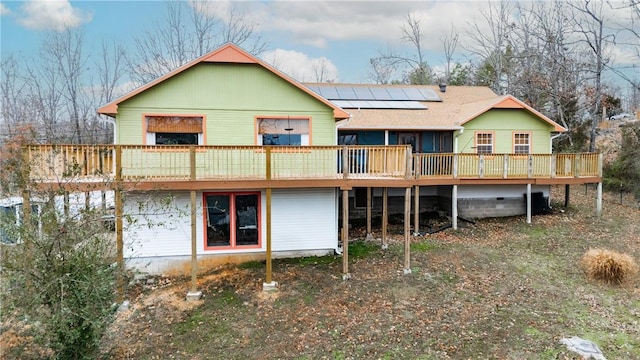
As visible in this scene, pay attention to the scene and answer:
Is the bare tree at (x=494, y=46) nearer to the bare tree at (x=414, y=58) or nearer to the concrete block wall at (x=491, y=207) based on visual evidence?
the bare tree at (x=414, y=58)

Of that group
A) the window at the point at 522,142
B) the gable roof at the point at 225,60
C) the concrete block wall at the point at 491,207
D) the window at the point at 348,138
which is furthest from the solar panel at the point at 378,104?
the gable roof at the point at 225,60

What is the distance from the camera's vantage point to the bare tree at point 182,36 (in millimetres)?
30766

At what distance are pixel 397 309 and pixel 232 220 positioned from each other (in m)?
5.83

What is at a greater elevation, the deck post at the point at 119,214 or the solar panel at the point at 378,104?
the solar panel at the point at 378,104

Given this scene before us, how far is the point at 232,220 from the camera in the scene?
12461 millimetres

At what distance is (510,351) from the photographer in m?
8.04

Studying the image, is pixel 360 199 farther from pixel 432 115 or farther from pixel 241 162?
pixel 241 162

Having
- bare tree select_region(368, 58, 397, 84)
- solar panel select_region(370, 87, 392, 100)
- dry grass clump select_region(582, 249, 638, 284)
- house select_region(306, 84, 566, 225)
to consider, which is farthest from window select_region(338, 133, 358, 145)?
bare tree select_region(368, 58, 397, 84)

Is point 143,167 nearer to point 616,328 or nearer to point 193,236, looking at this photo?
point 193,236

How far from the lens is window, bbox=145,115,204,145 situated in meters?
12.3

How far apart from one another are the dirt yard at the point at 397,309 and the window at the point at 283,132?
3.97 m

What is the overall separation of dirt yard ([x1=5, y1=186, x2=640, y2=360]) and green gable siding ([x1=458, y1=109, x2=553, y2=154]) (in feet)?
17.4

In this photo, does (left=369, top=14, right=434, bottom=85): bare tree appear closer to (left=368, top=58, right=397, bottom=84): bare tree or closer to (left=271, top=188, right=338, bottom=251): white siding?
(left=368, top=58, right=397, bottom=84): bare tree

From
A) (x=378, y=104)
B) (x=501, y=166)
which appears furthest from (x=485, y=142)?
(x=378, y=104)
